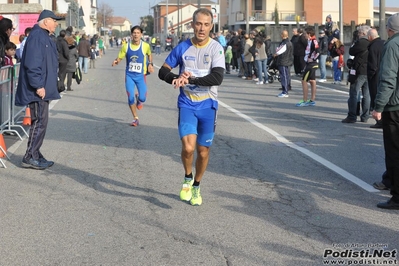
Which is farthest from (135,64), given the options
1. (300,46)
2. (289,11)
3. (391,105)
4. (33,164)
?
(289,11)

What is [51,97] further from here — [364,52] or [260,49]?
[260,49]

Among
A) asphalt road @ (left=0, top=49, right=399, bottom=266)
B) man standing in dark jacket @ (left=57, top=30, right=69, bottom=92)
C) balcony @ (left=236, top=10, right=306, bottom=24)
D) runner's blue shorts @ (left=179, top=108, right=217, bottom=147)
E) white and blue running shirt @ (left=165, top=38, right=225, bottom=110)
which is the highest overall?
balcony @ (left=236, top=10, right=306, bottom=24)

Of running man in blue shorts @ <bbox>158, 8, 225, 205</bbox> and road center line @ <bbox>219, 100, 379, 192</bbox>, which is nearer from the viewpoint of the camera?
running man in blue shorts @ <bbox>158, 8, 225, 205</bbox>

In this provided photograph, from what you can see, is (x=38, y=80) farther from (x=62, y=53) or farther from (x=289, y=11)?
(x=289, y=11)

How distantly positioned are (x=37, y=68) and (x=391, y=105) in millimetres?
4439

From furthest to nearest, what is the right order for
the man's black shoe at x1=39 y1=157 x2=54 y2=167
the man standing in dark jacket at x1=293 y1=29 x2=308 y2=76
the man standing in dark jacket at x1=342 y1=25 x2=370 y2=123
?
the man standing in dark jacket at x1=293 y1=29 x2=308 y2=76
the man standing in dark jacket at x1=342 y1=25 x2=370 y2=123
the man's black shoe at x1=39 y1=157 x2=54 y2=167

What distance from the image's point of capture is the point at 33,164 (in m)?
9.13

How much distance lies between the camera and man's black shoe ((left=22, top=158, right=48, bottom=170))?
9.13 m

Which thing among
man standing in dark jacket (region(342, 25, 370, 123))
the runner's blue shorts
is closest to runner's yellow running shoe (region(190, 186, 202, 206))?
the runner's blue shorts

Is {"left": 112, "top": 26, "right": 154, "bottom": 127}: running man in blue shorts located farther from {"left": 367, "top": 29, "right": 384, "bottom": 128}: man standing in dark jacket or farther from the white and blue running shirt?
the white and blue running shirt

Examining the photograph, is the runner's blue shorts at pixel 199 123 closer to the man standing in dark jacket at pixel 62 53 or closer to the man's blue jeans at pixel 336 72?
the man standing in dark jacket at pixel 62 53

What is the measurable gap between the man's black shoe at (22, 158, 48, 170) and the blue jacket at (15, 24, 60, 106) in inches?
29.6

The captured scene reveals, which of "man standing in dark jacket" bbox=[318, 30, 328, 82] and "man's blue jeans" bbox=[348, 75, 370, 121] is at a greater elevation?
"man standing in dark jacket" bbox=[318, 30, 328, 82]

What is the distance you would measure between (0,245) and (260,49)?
19080 mm
